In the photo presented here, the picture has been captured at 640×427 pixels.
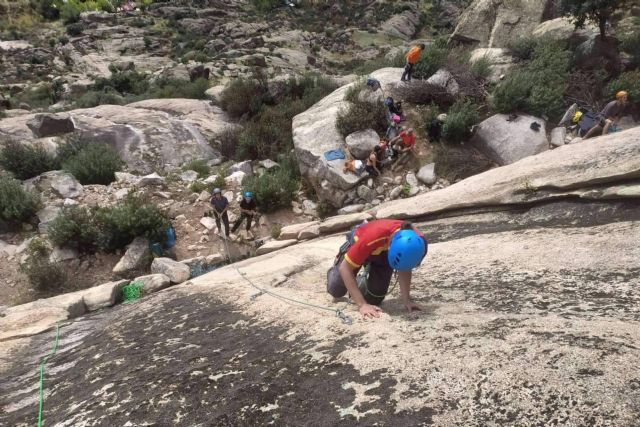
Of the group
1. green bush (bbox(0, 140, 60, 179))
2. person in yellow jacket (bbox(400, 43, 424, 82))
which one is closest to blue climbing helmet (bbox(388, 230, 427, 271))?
person in yellow jacket (bbox(400, 43, 424, 82))

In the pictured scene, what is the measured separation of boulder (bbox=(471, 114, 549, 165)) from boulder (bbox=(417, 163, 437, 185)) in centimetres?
169

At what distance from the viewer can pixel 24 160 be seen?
1163 cm

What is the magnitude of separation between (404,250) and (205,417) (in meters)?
1.83

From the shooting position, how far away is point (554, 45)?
13109mm

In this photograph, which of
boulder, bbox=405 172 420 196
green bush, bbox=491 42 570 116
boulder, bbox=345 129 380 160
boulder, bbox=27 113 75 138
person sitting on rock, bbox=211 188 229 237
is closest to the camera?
person sitting on rock, bbox=211 188 229 237

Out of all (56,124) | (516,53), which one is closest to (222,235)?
(56,124)

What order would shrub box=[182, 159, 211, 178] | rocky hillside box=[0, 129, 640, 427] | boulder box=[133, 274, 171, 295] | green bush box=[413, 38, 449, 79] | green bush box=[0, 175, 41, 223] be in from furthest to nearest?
green bush box=[413, 38, 449, 79]
shrub box=[182, 159, 211, 178]
green bush box=[0, 175, 41, 223]
boulder box=[133, 274, 171, 295]
rocky hillside box=[0, 129, 640, 427]

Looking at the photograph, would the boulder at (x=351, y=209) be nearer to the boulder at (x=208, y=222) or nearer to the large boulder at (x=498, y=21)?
the boulder at (x=208, y=222)

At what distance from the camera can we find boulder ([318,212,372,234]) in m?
8.08

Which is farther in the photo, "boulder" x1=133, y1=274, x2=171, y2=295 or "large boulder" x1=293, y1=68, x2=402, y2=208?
"large boulder" x1=293, y1=68, x2=402, y2=208

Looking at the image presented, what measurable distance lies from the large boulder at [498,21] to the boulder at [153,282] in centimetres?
1796

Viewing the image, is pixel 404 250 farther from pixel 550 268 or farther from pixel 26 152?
pixel 26 152

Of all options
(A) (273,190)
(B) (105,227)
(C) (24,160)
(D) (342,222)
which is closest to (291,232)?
(D) (342,222)

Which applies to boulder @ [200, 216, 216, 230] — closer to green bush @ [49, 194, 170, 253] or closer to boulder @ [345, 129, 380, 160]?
green bush @ [49, 194, 170, 253]
